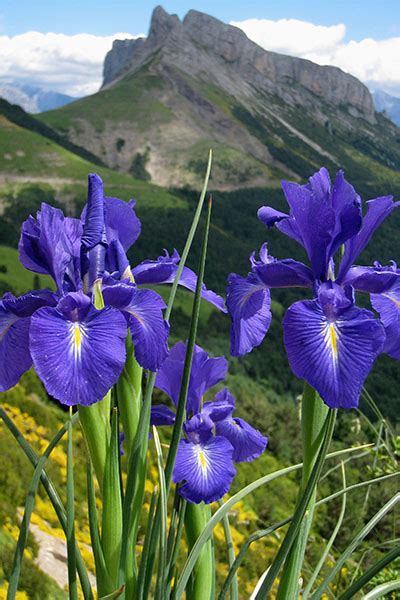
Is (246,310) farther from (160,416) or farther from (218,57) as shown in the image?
(218,57)

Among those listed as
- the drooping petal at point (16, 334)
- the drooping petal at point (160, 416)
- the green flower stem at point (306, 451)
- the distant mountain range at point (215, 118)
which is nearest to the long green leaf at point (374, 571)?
the green flower stem at point (306, 451)

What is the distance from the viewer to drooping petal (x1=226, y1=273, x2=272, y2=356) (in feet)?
5.07

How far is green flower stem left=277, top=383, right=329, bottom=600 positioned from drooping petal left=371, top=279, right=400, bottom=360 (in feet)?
0.63

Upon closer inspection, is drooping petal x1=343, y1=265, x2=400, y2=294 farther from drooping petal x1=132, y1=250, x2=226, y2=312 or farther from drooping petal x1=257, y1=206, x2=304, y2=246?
drooping petal x1=132, y1=250, x2=226, y2=312

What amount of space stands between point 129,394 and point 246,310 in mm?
336

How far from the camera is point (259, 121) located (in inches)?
6260

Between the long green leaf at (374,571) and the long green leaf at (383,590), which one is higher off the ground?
the long green leaf at (374,571)

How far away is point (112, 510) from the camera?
4.63 ft

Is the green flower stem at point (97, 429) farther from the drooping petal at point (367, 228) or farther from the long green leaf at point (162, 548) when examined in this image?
the drooping petal at point (367, 228)

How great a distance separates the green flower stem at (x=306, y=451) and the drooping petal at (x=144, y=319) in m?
0.31

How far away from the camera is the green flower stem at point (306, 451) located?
1379mm

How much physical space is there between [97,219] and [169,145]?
13627 cm

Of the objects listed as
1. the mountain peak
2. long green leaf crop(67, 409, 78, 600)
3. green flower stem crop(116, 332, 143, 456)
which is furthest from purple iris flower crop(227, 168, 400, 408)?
the mountain peak

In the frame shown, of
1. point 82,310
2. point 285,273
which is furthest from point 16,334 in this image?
point 285,273
